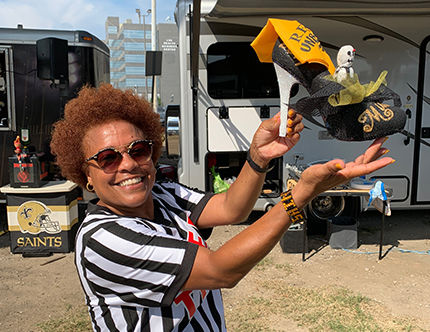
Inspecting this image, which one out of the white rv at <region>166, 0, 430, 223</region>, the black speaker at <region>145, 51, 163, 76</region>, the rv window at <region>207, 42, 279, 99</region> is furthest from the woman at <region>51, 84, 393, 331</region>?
the black speaker at <region>145, 51, 163, 76</region>

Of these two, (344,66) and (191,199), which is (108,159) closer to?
(191,199)

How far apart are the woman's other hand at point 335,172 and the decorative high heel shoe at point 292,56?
27 centimetres

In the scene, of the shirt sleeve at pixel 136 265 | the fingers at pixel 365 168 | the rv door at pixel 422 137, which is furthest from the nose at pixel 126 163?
the rv door at pixel 422 137

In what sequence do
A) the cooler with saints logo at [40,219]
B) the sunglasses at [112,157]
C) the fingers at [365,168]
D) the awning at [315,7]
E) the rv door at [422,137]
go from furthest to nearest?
the rv door at [422,137]
the cooler with saints logo at [40,219]
the awning at [315,7]
the sunglasses at [112,157]
the fingers at [365,168]

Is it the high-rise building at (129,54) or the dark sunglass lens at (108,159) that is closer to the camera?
the dark sunglass lens at (108,159)

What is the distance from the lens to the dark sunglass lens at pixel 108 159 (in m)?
1.34

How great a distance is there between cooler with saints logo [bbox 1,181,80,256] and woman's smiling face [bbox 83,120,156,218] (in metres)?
3.34

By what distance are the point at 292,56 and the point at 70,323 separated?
2918 mm

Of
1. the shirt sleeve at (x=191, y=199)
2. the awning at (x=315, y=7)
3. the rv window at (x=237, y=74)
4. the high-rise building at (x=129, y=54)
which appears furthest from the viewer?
the high-rise building at (x=129, y=54)

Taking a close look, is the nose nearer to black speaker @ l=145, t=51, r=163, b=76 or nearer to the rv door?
black speaker @ l=145, t=51, r=163, b=76

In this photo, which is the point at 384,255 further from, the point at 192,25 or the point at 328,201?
the point at 192,25

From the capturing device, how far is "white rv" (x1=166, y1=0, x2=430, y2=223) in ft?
15.4

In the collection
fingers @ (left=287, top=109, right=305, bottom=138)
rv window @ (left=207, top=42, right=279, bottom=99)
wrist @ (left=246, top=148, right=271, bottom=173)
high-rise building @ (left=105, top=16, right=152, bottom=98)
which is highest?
high-rise building @ (left=105, top=16, right=152, bottom=98)

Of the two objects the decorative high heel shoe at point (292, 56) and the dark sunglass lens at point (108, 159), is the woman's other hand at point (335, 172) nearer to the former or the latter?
the decorative high heel shoe at point (292, 56)
